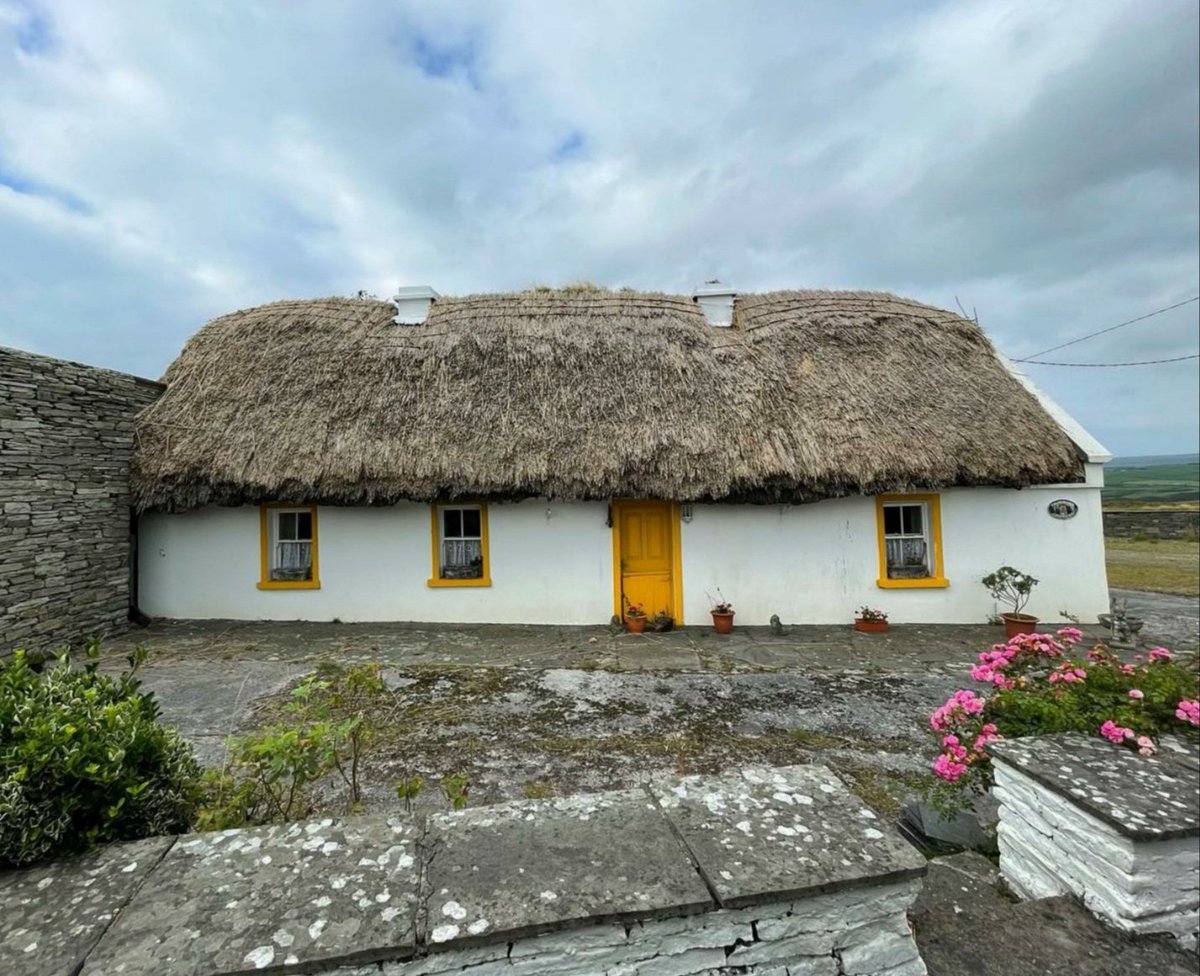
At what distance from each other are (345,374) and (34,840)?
806 centimetres

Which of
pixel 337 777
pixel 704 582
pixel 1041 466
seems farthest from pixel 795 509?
pixel 337 777

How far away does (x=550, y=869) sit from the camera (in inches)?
50.5

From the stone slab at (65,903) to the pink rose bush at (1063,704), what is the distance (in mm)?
2463

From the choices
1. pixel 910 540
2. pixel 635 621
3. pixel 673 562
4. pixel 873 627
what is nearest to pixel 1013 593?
pixel 910 540

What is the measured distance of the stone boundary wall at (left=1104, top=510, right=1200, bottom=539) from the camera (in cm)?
1750

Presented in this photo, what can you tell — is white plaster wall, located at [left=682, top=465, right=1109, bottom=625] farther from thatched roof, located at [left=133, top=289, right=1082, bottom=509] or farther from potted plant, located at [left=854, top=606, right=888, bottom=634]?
thatched roof, located at [left=133, top=289, right=1082, bottom=509]

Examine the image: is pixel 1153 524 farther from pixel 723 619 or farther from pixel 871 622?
pixel 723 619

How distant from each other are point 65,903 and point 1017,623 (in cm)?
919

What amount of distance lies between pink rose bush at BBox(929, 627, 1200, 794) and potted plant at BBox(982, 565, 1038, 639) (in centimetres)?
560

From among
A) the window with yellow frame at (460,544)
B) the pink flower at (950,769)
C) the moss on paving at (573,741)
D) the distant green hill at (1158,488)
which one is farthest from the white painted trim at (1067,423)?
the distant green hill at (1158,488)

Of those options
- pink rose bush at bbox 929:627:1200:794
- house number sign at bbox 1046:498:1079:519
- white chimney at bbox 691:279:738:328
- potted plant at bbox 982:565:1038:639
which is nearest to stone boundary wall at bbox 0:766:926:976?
pink rose bush at bbox 929:627:1200:794

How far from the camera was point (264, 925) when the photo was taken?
3.73 ft

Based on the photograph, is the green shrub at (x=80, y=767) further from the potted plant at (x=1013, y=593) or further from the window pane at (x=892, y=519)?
the potted plant at (x=1013, y=593)

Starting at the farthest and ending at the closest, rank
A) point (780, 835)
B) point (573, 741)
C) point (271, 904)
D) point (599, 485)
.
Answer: point (599, 485) → point (573, 741) → point (780, 835) → point (271, 904)
